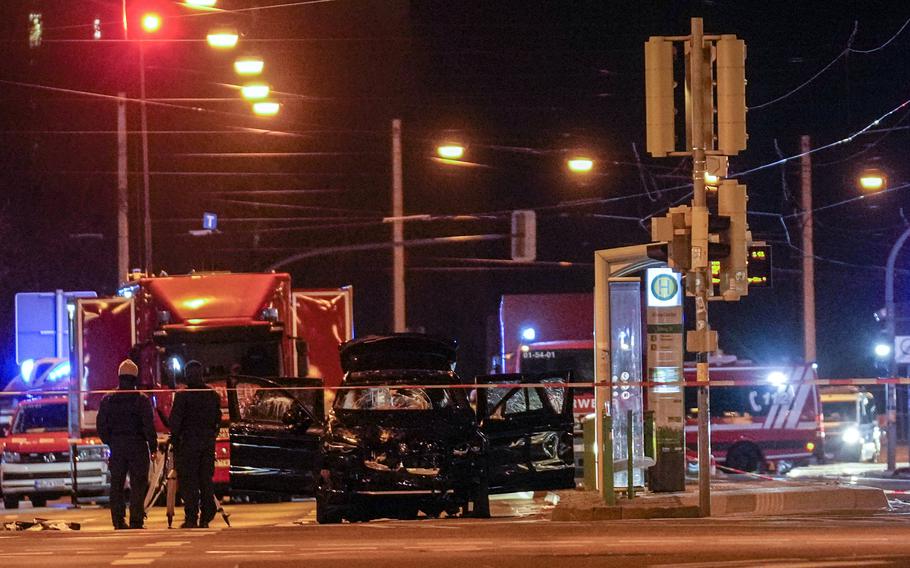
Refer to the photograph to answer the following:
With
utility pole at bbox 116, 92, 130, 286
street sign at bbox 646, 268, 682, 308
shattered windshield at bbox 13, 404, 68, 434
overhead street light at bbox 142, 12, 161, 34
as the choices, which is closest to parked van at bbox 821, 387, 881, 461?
utility pole at bbox 116, 92, 130, 286

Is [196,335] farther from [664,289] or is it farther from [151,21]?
[151,21]

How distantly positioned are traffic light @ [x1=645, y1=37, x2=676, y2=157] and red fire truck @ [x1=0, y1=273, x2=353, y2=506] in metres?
8.15

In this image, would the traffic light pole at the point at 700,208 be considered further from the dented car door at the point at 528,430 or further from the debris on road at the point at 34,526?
the debris on road at the point at 34,526

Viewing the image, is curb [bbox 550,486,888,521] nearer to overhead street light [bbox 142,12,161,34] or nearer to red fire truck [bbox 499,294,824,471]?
red fire truck [bbox 499,294,824,471]

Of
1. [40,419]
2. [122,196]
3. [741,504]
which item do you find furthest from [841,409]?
[741,504]

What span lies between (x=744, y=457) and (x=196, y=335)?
483 inches

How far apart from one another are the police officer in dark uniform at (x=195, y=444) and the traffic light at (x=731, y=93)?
20.7 feet

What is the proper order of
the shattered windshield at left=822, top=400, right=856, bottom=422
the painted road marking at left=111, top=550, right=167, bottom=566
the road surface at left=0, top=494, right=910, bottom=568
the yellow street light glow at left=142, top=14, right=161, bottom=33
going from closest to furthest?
the road surface at left=0, top=494, right=910, bottom=568, the painted road marking at left=111, top=550, right=167, bottom=566, the yellow street light glow at left=142, top=14, right=161, bottom=33, the shattered windshield at left=822, top=400, right=856, bottom=422

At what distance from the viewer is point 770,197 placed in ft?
145

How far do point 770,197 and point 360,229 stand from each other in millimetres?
13315

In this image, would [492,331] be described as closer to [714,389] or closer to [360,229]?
[360,229]

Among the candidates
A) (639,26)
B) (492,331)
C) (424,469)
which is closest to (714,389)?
(639,26)

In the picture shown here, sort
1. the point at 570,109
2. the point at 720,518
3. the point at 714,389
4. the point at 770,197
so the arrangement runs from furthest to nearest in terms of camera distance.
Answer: the point at 770,197 < the point at 570,109 < the point at 714,389 < the point at 720,518

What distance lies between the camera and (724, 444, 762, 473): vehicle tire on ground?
94.7 feet
